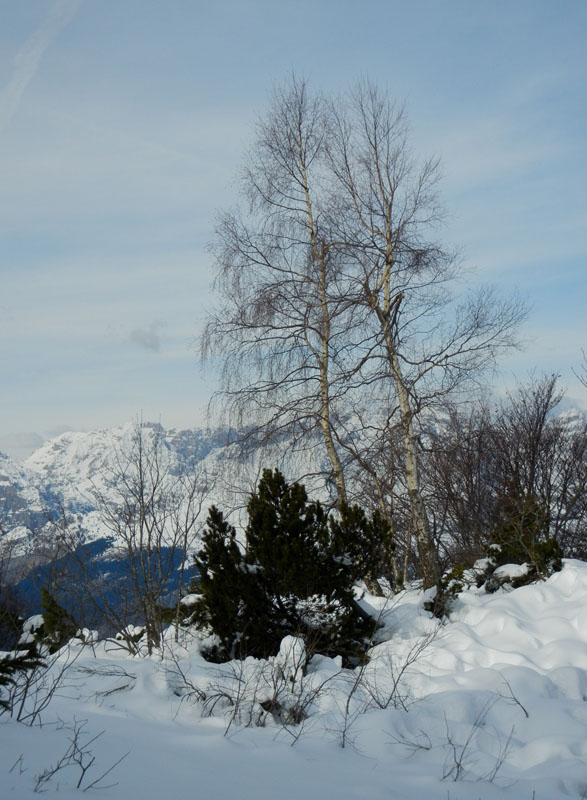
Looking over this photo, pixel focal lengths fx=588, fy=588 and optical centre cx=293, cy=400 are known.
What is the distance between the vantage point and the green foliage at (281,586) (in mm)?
6062

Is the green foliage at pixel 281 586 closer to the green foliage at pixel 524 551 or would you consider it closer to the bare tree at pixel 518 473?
the green foliage at pixel 524 551

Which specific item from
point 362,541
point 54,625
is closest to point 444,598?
point 362,541

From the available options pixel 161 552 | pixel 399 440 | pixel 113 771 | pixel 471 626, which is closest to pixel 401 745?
pixel 113 771

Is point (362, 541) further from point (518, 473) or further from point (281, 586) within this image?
point (518, 473)

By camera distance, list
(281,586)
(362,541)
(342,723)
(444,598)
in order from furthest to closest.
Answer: (444,598)
(362,541)
(281,586)
(342,723)

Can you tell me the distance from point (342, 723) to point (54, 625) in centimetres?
603

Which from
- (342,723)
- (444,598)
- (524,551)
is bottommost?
(342,723)

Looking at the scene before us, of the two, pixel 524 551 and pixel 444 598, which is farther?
pixel 524 551

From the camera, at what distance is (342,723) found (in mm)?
4336

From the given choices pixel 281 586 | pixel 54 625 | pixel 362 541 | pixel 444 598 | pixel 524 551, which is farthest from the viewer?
pixel 54 625

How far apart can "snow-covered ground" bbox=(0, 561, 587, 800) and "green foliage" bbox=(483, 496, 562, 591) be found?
3.95 feet

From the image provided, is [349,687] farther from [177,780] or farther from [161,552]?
[161,552]

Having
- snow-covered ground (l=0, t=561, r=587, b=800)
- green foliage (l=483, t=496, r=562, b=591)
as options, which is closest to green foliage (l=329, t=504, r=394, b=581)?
snow-covered ground (l=0, t=561, r=587, b=800)

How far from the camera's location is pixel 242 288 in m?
10.6
